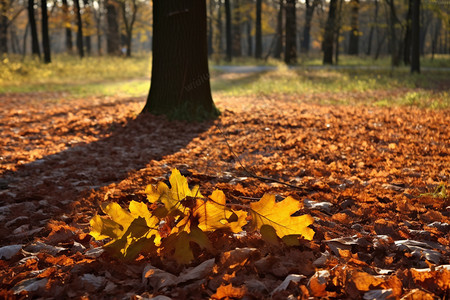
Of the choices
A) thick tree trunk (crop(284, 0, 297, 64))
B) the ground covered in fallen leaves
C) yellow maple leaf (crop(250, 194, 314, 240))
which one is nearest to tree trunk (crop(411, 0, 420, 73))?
thick tree trunk (crop(284, 0, 297, 64))

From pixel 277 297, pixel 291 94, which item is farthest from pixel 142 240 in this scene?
pixel 291 94

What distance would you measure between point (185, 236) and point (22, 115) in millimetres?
8038

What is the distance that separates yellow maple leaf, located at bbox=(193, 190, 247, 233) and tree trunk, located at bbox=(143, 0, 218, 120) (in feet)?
17.6

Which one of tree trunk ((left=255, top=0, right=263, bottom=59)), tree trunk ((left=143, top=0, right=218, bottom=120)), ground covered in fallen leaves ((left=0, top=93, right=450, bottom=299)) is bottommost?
ground covered in fallen leaves ((left=0, top=93, right=450, bottom=299))

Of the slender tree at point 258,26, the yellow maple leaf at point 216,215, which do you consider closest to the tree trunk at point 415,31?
the slender tree at point 258,26

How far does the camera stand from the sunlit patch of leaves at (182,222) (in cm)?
220

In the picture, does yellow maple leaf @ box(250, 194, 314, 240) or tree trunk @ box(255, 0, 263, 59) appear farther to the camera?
tree trunk @ box(255, 0, 263, 59)

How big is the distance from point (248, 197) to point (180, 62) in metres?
4.99

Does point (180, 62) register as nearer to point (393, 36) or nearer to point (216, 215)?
point (216, 215)

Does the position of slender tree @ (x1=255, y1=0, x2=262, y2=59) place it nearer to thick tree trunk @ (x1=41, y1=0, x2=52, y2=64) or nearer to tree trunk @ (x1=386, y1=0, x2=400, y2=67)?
tree trunk @ (x1=386, y1=0, x2=400, y2=67)

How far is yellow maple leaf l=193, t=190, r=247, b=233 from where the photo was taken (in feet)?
7.39

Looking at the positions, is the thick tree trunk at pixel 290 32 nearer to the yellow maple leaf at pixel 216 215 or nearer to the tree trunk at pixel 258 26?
the tree trunk at pixel 258 26

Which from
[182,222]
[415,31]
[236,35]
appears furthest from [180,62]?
[236,35]

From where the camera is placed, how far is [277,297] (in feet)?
6.04
